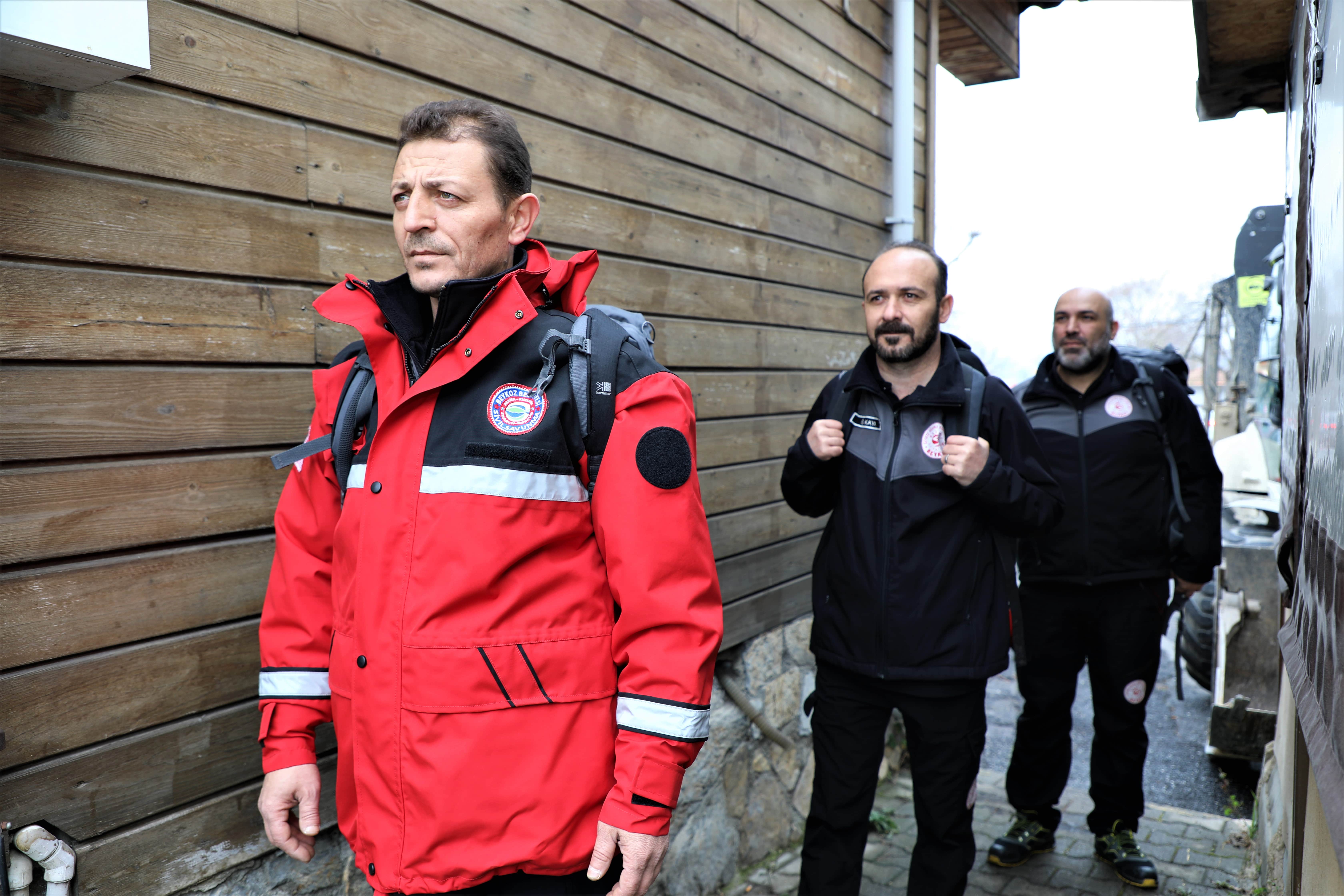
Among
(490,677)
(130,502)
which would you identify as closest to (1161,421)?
(490,677)

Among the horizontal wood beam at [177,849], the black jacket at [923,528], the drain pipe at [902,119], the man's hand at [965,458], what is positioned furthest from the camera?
the drain pipe at [902,119]

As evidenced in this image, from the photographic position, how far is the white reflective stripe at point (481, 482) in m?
1.68

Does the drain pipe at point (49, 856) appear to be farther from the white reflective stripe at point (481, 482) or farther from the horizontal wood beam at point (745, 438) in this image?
the horizontal wood beam at point (745, 438)

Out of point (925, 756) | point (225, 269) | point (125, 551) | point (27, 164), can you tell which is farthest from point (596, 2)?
point (925, 756)

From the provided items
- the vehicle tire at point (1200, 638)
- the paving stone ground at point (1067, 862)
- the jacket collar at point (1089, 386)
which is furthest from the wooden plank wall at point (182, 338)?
the vehicle tire at point (1200, 638)

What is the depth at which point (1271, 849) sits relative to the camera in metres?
3.41

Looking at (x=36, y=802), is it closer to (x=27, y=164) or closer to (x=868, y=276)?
(x=27, y=164)

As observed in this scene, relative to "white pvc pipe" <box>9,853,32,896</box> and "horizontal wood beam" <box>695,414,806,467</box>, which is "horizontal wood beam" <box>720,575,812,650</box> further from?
"white pvc pipe" <box>9,853,32,896</box>

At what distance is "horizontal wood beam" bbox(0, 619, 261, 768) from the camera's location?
1.74 m

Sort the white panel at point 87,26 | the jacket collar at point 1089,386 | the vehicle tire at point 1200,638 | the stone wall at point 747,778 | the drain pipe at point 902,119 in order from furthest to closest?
1. the vehicle tire at point 1200,638
2. the drain pipe at point 902,119
3. the jacket collar at point 1089,386
4. the stone wall at point 747,778
5. the white panel at point 87,26

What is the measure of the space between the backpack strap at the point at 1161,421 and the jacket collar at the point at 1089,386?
1.7 inches

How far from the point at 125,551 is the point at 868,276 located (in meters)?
2.23

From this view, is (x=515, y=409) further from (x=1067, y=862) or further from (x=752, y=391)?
(x=1067, y=862)

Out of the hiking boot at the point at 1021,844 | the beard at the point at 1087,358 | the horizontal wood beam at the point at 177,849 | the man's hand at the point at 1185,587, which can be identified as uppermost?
the beard at the point at 1087,358
